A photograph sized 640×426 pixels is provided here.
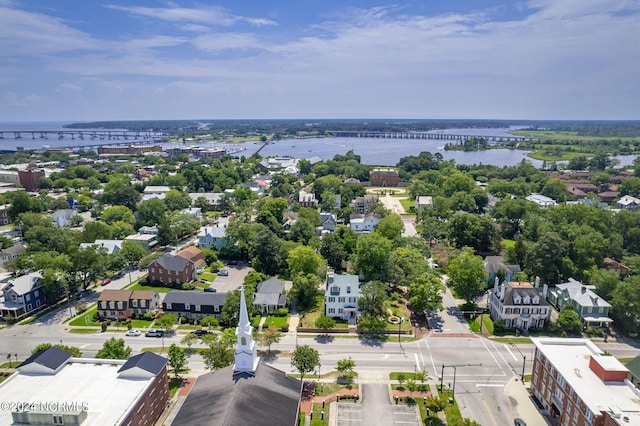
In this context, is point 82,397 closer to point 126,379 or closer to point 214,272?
point 126,379

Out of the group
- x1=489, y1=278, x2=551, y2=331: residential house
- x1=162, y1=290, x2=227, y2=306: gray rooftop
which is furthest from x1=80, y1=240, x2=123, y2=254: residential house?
x1=489, y1=278, x2=551, y2=331: residential house

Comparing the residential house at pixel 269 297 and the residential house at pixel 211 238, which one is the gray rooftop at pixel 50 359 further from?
the residential house at pixel 211 238

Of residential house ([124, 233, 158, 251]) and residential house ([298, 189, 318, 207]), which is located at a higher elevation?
residential house ([298, 189, 318, 207])

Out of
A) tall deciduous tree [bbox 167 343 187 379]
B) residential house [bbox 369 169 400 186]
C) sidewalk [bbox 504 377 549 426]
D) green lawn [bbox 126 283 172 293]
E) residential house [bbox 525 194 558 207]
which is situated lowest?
sidewalk [bbox 504 377 549 426]

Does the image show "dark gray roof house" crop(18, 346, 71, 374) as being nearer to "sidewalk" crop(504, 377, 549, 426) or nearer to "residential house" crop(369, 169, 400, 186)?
"sidewalk" crop(504, 377, 549, 426)

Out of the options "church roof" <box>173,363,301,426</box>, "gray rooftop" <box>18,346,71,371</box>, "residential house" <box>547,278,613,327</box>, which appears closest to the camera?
"church roof" <box>173,363,301,426</box>

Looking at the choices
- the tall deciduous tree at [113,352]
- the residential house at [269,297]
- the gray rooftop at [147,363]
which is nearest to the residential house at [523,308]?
the residential house at [269,297]

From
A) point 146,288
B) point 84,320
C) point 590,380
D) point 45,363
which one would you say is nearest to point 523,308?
point 590,380
